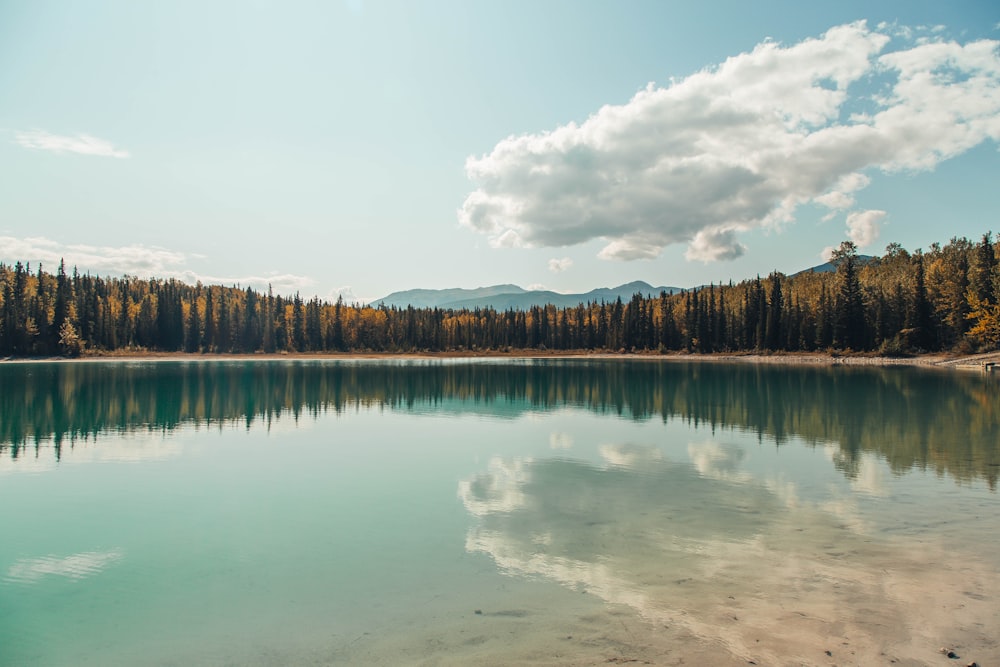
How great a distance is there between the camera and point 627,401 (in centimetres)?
4784

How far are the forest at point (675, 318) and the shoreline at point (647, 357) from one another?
2.62 meters

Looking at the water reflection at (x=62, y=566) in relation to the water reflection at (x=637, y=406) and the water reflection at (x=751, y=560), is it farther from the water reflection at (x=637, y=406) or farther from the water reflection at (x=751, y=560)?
the water reflection at (x=637, y=406)

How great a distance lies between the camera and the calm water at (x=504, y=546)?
8852 millimetres

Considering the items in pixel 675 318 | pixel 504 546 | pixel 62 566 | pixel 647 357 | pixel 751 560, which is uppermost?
pixel 675 318

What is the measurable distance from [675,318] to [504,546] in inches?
6530

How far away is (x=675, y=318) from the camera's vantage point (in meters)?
171

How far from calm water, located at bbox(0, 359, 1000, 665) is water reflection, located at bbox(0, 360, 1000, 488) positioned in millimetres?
566

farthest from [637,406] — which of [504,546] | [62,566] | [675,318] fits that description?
[675,318]

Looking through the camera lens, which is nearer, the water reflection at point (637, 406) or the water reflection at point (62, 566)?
the water reflection at point (62, 566)

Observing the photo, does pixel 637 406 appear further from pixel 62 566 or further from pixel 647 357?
pixel 647 357

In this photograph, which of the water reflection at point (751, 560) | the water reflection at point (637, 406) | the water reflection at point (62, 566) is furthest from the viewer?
the water reflection at point (637, 406)

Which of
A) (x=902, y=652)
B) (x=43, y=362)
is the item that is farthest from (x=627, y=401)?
(x=43, y=362)

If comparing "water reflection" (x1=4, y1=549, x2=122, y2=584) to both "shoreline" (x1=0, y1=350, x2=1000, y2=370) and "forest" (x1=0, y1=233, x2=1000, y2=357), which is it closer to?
"shoreline" (x1=0, y1=350, x2=1000, y2=370)

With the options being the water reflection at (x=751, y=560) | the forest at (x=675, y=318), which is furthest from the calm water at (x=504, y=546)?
the forest at (x=675, y=318)
